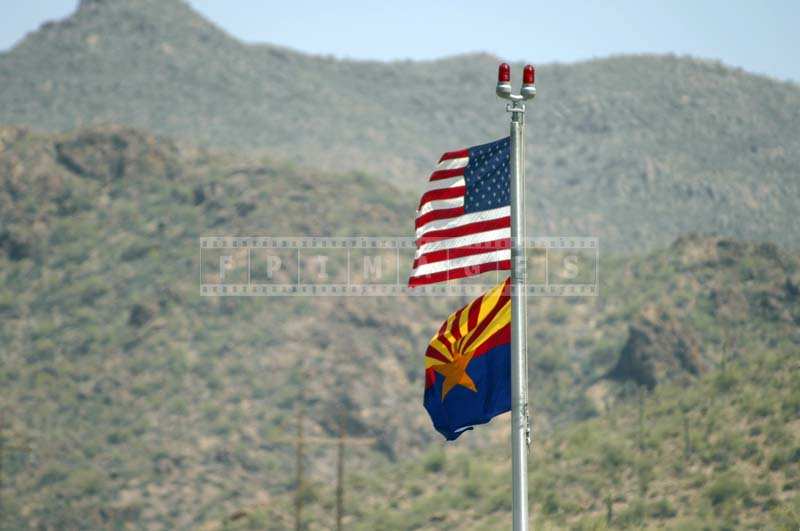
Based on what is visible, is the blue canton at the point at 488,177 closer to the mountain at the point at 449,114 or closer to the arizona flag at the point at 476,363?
the arizona flag at the point at 476,363

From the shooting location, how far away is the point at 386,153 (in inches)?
4786

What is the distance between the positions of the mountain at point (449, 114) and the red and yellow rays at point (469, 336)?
265 ft

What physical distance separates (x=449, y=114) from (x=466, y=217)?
124 metres

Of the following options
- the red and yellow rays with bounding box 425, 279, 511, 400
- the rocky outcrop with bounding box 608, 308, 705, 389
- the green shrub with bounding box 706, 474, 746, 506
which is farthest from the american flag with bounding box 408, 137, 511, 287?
the rocky outcrop with bounding box 608, 308, 705, 389

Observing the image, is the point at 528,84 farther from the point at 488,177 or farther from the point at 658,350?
the point at 658,350

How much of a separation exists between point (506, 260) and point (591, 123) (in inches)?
4631

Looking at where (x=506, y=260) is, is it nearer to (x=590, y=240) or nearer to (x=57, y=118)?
(x=590, y=240)

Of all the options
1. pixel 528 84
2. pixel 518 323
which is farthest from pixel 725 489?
pixel 528 84

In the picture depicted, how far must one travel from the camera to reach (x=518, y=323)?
16.9 metres

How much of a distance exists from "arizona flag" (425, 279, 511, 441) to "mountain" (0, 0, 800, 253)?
8085 cm

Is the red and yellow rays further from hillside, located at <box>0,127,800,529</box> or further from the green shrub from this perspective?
hillside, located at <box>0,127,800,529</box>

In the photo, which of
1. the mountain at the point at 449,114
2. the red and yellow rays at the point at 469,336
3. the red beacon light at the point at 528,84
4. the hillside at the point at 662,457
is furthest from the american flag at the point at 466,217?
the mountain at the point at 449,114

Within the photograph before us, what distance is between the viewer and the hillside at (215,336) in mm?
65688

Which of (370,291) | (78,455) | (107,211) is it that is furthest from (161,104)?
(78,455)
